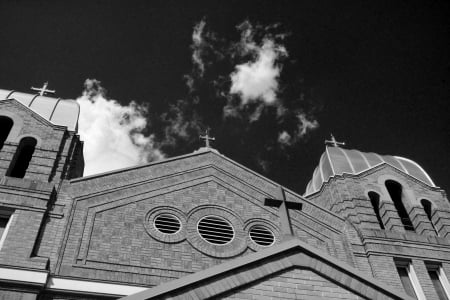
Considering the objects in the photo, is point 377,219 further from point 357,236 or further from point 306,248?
point 306,248

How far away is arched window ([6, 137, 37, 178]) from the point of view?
1480 centimetres

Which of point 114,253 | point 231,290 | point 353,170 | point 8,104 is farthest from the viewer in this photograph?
point 353,170

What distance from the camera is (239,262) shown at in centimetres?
784

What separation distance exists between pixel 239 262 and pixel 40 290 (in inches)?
208

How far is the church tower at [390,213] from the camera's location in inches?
561

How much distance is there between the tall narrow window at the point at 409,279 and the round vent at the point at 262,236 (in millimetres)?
4043

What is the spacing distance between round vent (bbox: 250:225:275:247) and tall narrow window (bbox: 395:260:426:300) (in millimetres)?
4043

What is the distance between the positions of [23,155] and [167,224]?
6.06m

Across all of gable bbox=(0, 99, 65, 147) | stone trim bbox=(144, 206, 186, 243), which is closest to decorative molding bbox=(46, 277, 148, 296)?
stone trim bbox=(144, 206, 186, 243)

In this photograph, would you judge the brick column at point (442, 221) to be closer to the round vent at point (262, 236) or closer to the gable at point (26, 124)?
the round vent at point (262, 236)

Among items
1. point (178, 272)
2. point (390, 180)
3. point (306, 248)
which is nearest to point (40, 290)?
point (178, 272)

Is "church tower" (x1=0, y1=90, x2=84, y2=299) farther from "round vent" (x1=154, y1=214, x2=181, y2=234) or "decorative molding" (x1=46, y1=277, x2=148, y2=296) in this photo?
"round vent" (x1=154, y1=214, x2=181, y2=234)

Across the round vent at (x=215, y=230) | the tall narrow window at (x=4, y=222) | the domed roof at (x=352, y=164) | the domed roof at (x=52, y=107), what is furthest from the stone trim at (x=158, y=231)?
the domed roof at (x=352, y=164)

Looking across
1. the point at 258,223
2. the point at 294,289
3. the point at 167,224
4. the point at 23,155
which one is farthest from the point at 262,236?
the point at 23,155
